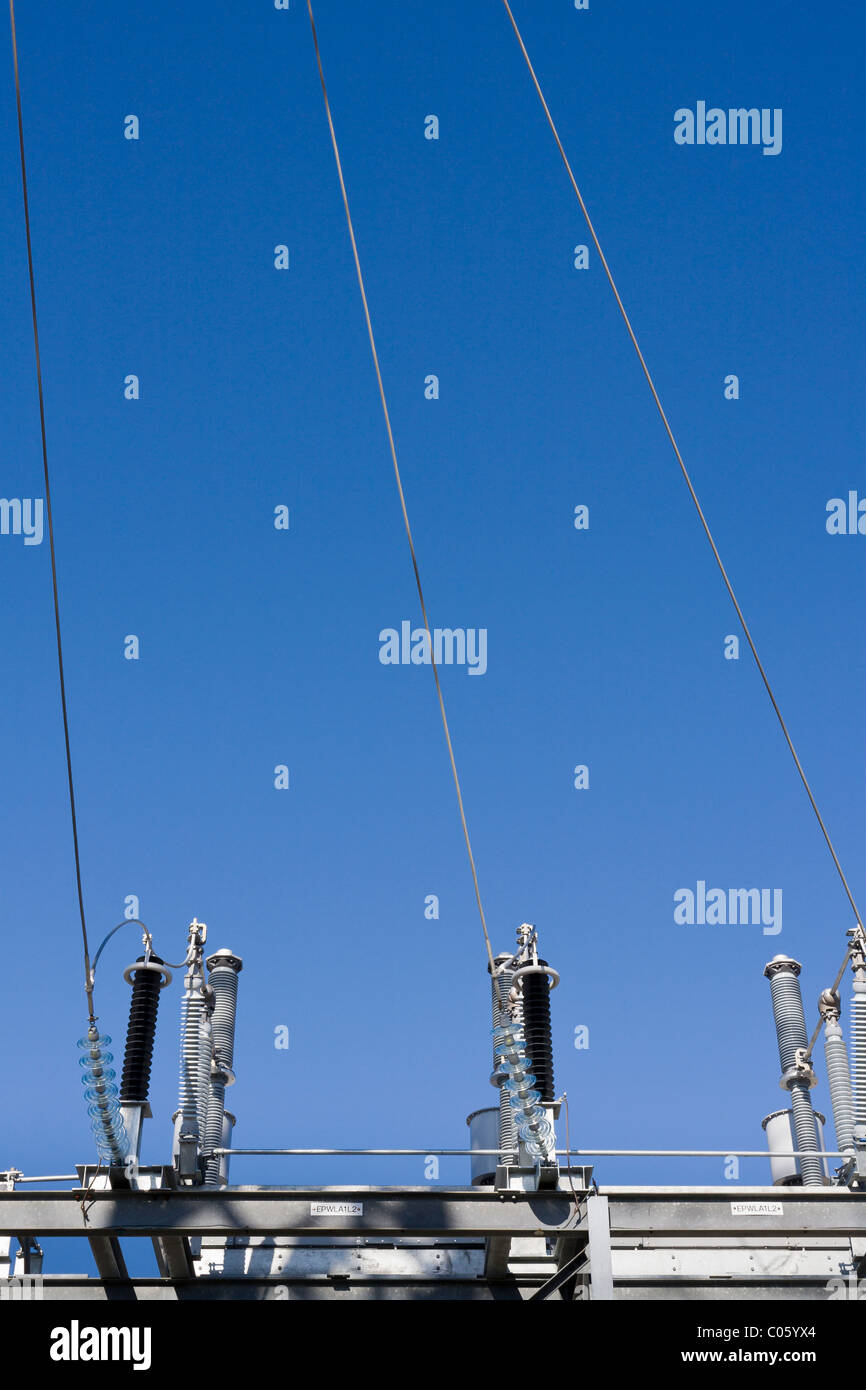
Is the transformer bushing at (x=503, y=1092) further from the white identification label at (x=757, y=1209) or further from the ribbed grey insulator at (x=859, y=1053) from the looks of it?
the ribbed grey insulator at (x=859, y=1053)

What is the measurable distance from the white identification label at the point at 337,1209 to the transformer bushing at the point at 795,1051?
7.62m

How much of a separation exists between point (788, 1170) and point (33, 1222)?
428 inches

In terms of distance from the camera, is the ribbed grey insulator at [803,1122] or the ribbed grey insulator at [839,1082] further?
the ribbed grey insulator at [803,1122]

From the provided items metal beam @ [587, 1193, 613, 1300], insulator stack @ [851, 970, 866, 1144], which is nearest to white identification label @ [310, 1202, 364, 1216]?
metal beam @ [587, 1193, 613, 1300]

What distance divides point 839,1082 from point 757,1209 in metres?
4.46

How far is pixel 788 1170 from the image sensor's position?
65.3 ft

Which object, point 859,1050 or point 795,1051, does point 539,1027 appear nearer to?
point 859,1050

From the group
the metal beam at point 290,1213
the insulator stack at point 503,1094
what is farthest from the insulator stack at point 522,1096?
the insulator stack at point 503,1094

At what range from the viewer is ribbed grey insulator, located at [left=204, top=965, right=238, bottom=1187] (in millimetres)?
18578

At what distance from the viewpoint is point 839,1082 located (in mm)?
18516

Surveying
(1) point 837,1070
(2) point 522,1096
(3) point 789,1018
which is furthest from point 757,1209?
(3) point 789,1018

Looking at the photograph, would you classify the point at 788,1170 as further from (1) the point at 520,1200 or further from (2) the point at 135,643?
(2) the point at 135,643

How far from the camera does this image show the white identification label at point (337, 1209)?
14133mm
